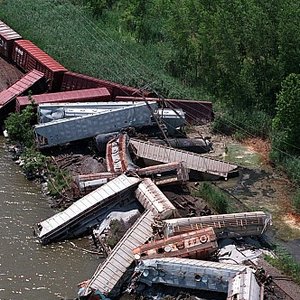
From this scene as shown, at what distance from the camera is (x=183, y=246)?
25.1 m

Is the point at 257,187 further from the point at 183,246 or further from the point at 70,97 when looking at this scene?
the point at 70,97

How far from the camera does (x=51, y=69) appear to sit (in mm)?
39625

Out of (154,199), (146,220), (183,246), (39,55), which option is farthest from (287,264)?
(39,55)

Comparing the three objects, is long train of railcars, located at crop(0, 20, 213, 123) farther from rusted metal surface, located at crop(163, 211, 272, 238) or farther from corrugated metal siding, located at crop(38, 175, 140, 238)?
rusted metal surface, located at crop(163, 211, 272, 238)

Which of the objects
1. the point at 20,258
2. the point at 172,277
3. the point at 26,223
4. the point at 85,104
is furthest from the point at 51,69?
the point at 172,277

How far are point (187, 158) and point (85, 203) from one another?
628 centimetres

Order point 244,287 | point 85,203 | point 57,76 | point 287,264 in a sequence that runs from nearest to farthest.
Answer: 1. point 244,287
2. point 287,264
3. point 85,203
4. point 57,76

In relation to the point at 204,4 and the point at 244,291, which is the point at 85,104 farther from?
the point at 244,291

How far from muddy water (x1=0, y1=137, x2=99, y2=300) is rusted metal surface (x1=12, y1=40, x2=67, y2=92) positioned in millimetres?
10084

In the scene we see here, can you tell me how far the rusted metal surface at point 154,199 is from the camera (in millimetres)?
27047

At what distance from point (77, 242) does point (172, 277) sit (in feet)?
18.0

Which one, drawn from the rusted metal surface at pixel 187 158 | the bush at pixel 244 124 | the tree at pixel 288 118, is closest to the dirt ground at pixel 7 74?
the rusted metal surface at pixel 187 158

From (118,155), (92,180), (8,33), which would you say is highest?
(8,33)

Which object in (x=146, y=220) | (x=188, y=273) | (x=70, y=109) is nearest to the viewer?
(x=188, y=273)
